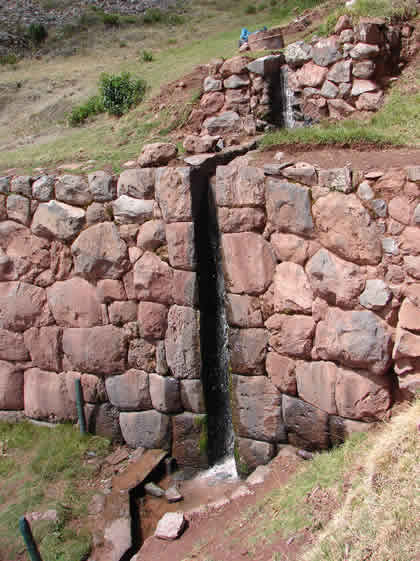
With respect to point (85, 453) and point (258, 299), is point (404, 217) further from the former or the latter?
point (85, 453)

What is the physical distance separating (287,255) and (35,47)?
1915cm

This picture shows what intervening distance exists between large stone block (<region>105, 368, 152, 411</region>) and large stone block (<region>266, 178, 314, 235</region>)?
8.63 ft

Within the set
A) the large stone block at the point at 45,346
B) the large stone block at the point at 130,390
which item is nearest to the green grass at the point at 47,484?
the large stone block at the point at 130,390

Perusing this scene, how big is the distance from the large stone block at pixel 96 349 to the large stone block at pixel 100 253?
715 millimetres

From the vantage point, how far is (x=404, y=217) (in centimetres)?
515

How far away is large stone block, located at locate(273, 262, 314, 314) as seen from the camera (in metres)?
5.84

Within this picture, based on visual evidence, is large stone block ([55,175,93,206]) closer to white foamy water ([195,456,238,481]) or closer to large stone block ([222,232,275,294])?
large stone block ([222,232,275,294])

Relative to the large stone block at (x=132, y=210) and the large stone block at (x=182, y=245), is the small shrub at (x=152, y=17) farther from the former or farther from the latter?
the large stone block at (x=182, y=245)

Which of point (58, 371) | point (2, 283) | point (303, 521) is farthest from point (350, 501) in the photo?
point (2, 283)

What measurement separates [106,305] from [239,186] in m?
2.32

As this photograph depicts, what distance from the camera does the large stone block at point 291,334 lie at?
5.87 meters

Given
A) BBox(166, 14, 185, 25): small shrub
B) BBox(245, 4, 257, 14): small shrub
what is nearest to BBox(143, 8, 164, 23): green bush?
BBox(166, 14, 185, 25): small shrub

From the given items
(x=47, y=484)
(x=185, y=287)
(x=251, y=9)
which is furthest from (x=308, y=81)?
(x=251, y=9)

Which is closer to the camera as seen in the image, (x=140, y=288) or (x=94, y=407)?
(x=140, y=288)
